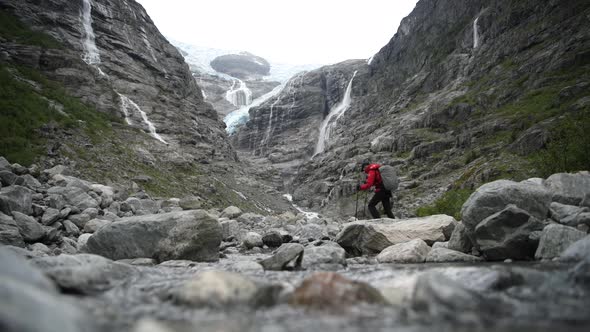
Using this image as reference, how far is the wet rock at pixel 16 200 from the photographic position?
1126 cm

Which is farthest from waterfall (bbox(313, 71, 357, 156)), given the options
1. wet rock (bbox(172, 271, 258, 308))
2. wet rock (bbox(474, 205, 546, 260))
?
wet rock (bbox(172, 271, 258, 308))

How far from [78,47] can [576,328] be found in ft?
247

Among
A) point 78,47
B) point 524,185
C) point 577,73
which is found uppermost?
point 78,47

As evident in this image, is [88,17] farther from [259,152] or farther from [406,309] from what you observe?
[406,309]

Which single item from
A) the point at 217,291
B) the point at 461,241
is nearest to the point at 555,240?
the point at 461,241

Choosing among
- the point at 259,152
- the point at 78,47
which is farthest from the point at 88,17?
the point at 259,152

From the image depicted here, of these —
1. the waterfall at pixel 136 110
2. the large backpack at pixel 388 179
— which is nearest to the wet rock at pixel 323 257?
the large backpack at pixel 388 179

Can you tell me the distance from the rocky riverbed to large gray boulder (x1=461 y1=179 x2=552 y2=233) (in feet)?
0.10

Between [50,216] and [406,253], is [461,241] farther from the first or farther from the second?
[50,216]

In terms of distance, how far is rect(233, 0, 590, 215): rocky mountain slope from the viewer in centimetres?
3991

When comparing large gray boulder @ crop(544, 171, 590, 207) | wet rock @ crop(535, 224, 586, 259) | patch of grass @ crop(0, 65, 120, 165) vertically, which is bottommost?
wet rock @ crop(535, 224, 586, 259)

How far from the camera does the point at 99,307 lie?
4.31 m

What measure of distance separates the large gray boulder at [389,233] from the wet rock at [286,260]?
13.9 feet

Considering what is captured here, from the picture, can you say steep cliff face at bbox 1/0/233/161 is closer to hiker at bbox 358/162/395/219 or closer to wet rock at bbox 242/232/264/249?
wet rock at bbox 242/232/264/249
